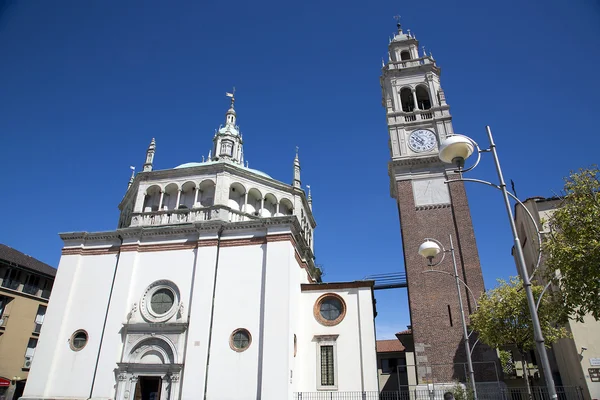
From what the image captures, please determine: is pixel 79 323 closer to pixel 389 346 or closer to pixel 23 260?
pixel 23 260

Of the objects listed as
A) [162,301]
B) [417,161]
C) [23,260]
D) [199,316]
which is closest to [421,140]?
[417,161]

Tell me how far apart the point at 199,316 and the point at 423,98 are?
906 inches

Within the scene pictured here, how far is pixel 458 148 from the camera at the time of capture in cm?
796

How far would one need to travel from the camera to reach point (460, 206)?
2448 cm

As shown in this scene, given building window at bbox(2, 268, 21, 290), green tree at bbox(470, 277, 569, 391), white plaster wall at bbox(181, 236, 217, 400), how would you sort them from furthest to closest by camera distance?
1. building window at bbox(2, 268, 21, 290)
2. white plaster wall at bbox(181, 236, 217, 400)
3. green tree at bbox(470, 277, 569, 391)

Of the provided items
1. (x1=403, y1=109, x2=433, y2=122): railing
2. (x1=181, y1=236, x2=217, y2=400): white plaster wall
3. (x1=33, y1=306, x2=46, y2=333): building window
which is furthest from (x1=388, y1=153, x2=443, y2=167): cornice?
(x1=33, y1=306, x2=46, y2=333): building window

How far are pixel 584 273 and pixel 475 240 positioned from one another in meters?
12.2

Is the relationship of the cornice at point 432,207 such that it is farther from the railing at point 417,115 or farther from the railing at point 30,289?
the railing at point 30,289

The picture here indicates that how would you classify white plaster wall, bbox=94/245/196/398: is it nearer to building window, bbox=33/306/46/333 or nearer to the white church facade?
the white church facade

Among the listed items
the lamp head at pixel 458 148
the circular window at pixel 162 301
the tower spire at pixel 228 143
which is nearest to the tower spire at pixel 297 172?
the tower spire at pixel 228 143

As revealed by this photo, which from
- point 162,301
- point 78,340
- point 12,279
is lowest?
point 78,340

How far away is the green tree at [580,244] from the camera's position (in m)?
11.2

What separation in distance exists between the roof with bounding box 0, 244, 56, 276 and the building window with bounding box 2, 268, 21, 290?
2.39 ft

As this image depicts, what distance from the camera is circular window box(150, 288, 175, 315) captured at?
2202 centimetres
